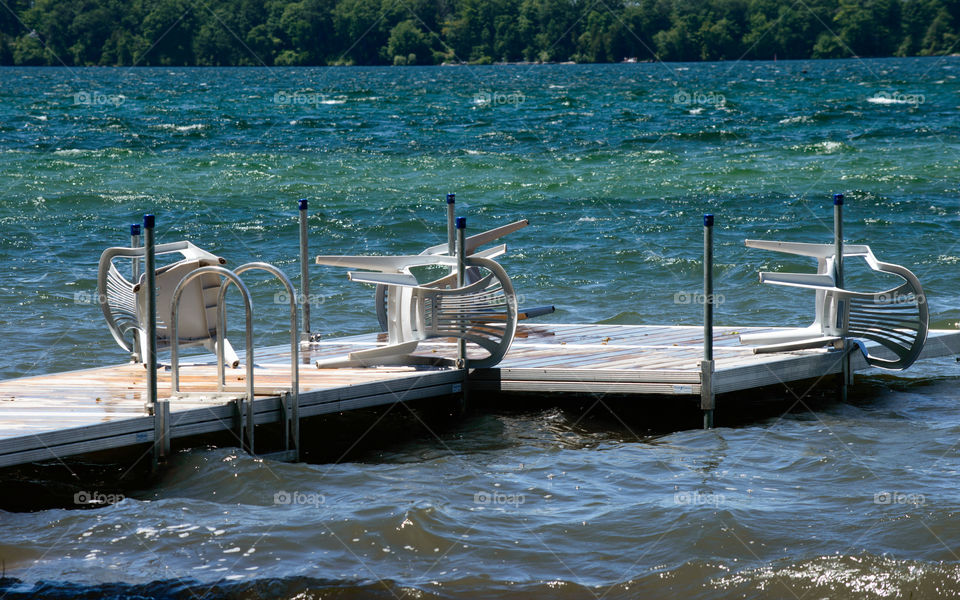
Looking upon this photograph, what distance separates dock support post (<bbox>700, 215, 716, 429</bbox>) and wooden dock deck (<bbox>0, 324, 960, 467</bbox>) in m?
0.07

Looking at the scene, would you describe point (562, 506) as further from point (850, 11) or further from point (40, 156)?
point (850, 11)

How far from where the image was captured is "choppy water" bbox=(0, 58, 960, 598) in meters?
6.60

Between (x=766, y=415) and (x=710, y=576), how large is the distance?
3.42 m

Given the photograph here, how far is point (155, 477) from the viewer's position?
7719 millimetres

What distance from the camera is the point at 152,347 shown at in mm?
7227

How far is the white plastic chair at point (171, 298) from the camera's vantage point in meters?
8.68

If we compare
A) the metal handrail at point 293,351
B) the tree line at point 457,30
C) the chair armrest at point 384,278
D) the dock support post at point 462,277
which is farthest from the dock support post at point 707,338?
the tree line at point 457,30

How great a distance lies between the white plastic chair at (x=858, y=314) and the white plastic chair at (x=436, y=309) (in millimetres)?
1959

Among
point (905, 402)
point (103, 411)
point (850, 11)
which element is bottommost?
point (905, 402)

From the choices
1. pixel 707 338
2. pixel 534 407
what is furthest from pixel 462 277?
pixel 707 338

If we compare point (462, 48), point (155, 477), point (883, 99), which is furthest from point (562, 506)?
point (462, 48)

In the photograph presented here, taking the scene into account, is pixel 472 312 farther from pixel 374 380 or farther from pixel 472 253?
pixel 472 253

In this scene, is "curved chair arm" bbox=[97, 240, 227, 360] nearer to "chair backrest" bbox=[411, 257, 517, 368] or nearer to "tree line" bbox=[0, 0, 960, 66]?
"chair backrest" bbox=[411, 257, 517, 368]

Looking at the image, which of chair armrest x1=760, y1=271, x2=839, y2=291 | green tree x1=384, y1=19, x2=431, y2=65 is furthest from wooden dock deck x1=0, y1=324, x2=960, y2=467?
green tree x1=384, y1=19, x2=431, y2=65
